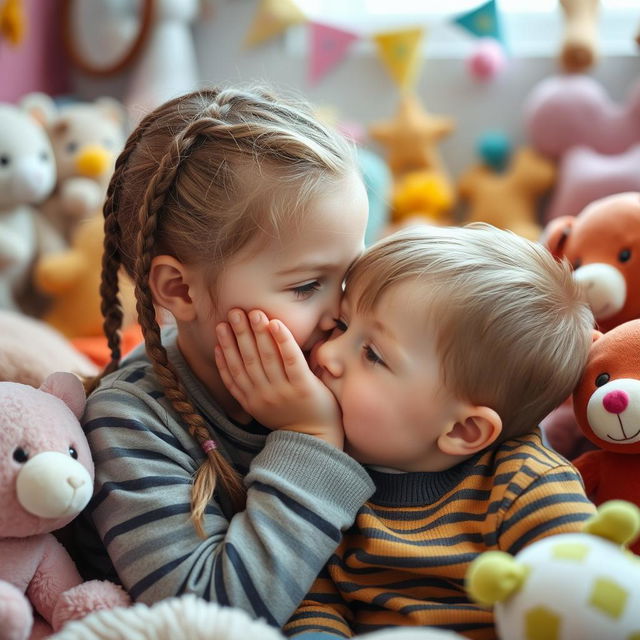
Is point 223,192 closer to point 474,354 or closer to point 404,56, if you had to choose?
point 474,354

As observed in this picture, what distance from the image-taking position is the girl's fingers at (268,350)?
95 centimetres

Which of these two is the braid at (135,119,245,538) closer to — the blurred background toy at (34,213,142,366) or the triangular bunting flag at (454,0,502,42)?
the blurred background toy at (34,213,142,366)

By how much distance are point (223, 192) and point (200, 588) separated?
428 mm

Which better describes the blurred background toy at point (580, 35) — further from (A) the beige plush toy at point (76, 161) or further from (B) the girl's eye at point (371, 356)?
(B) the girl's eye at point (371, 356)

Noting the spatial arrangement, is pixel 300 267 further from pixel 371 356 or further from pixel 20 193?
pixel 20 193

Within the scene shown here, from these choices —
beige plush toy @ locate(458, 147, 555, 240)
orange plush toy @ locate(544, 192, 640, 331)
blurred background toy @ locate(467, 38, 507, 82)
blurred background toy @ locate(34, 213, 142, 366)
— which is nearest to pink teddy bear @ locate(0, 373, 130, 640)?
orange plush toy @ locate(544, 192, 640, 331)

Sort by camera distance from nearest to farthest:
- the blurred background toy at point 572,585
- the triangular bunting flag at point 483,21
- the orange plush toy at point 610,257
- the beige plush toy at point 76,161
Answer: the blurred background toy at point 572,585, the orange plush toy at point 610,257, the beige plush toy at point 76,161, the triangular bunting flag at point 483,21

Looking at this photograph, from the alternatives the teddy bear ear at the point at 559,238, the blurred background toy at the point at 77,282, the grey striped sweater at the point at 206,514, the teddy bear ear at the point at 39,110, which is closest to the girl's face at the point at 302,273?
the grey striped sweater at the point at 206,514

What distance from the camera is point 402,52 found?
231 centimetres

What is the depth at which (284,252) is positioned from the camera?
96 cm

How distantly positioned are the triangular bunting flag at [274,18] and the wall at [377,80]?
0.05 meters

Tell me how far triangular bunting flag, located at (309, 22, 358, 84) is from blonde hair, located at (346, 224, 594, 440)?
1.56m

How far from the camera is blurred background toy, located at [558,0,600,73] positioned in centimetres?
210

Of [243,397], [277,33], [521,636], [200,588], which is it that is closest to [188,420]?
[243,397]
